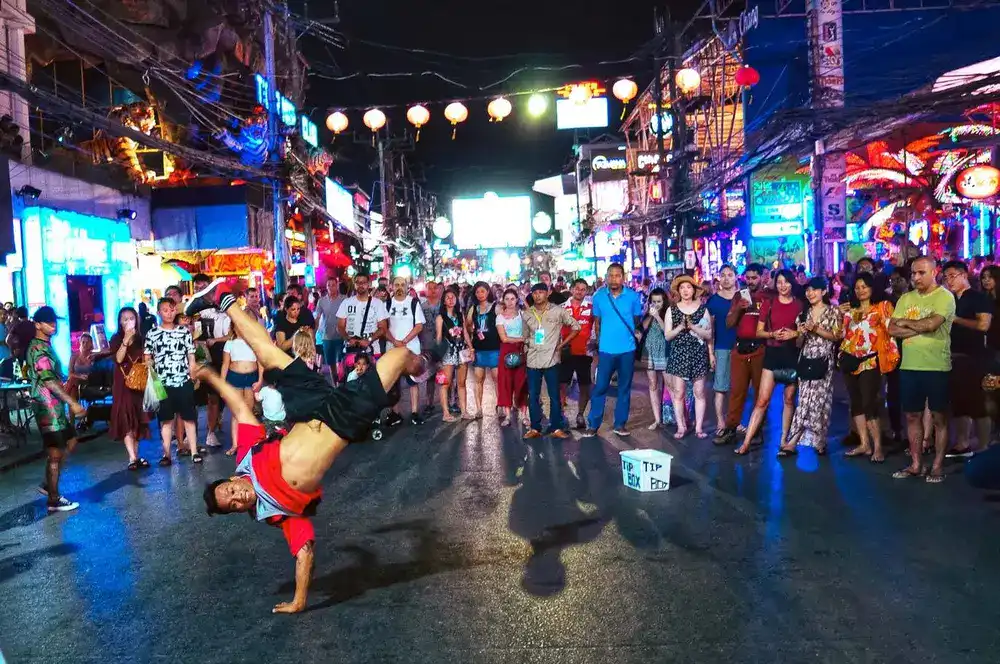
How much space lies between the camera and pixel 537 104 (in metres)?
18.4

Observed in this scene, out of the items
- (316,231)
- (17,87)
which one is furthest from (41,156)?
(316,231)

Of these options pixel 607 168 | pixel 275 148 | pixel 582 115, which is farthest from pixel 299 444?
pixel 607 168

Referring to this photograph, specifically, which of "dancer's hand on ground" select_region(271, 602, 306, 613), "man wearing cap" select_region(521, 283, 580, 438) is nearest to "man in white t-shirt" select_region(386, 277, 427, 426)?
"man wearing cap" select_region(521, 283, 580, 438)

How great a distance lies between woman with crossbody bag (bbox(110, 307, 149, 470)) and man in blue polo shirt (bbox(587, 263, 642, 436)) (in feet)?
16.6

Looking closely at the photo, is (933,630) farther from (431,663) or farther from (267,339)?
(267,339)

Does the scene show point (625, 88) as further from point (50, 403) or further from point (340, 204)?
point (340, 204)

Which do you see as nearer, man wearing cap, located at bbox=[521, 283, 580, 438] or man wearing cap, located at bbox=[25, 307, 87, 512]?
man wearing cap, located at bbox=[25, 307, 87, 512]

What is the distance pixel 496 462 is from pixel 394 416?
9.28 ft

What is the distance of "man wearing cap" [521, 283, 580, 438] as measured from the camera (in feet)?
33.0

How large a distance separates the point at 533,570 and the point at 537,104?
1449 cm

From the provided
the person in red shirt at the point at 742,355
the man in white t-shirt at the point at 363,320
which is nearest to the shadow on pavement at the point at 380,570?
the person in red shirt at the point at 742,355

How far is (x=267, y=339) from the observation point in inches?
197

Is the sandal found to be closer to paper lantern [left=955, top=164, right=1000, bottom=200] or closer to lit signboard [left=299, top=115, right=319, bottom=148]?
paper lantern [left=955, top=164, right=1000, bottom=200]

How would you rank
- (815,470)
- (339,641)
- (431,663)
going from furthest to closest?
(815,470) < (339,641) < (431,663)
